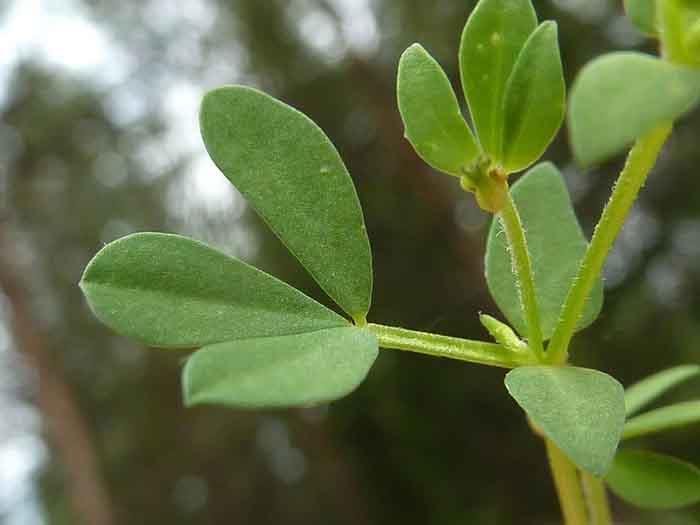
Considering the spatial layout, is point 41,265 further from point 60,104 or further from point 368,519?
point 368,519

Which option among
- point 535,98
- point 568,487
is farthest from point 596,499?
point 535,98

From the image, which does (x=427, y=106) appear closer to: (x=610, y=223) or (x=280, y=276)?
(x=610, y=223)

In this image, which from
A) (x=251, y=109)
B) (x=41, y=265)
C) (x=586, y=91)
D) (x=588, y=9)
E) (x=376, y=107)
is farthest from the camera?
(x=41, y=265)

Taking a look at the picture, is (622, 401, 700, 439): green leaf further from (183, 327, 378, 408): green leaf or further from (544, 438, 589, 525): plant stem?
(183, 327, 378, 408): green leaf

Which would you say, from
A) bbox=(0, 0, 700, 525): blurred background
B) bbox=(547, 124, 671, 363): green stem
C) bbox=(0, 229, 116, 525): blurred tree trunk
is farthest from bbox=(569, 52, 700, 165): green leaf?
bbox=(0, 229, 116, 525): blurred tree trunk

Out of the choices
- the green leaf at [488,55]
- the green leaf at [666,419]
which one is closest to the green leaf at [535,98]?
the green leaf at [488,55]

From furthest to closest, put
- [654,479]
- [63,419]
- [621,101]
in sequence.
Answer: [63,419] < [654,479] < [621,101]

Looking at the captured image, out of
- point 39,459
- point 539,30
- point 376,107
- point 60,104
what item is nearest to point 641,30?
→ point 539,30
